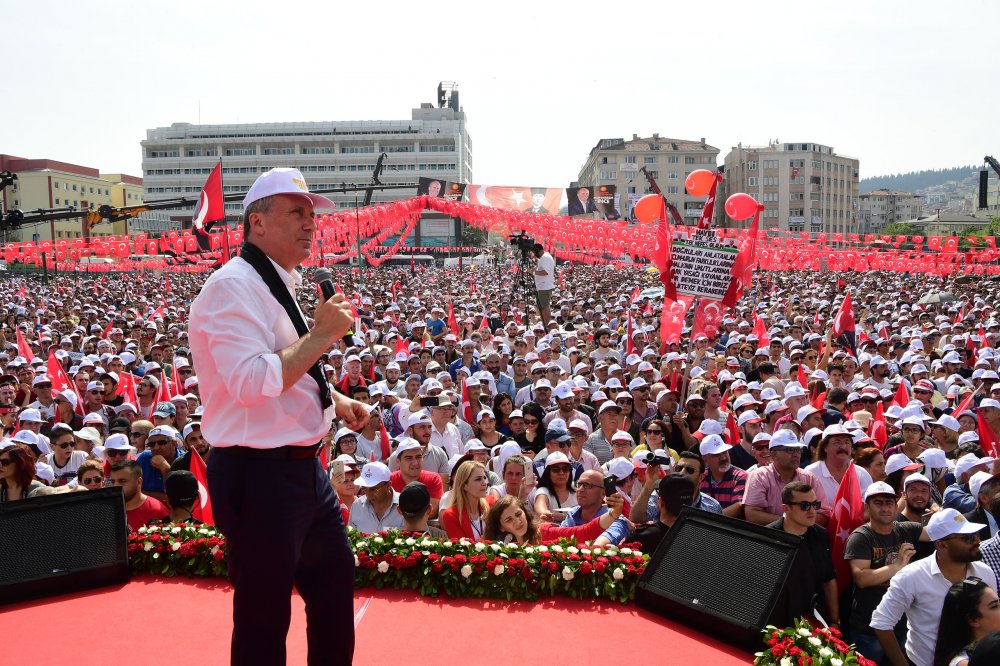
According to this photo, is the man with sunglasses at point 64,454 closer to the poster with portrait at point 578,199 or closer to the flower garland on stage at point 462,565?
the flower garland on stage at point 462,565

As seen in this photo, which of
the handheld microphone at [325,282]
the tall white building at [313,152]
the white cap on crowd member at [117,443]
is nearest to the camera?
the handheld microphone at [325,282]

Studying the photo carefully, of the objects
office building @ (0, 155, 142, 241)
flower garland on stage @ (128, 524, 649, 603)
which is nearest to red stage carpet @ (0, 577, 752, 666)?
flower garland on stage @ (128, 524, 649, 603)

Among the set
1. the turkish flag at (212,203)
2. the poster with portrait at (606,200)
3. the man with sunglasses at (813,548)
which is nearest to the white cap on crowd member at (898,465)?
the man with sunglasses at (813,548)

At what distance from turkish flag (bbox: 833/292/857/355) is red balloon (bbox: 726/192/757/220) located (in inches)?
113

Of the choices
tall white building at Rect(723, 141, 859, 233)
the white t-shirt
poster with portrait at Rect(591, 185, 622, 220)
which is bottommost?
the white t-shirt

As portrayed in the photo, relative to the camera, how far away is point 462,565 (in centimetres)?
412

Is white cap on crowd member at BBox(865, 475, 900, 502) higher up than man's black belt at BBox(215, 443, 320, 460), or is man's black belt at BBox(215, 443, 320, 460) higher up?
man's black belt at BBox(215, 443, 320, 460)

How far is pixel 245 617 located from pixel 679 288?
862 centimetres

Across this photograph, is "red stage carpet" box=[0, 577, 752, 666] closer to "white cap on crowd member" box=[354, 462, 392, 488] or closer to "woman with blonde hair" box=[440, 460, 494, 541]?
"woman with blonde hair" box=[440, 460, 494, 541]

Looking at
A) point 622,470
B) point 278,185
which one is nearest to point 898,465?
Result: point 622,470

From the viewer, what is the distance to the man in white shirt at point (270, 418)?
8.05ft

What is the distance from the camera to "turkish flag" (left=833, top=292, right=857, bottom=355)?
44.8 feet

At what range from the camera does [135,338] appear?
51.4ft

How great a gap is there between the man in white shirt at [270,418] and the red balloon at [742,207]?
9971 millimetres
